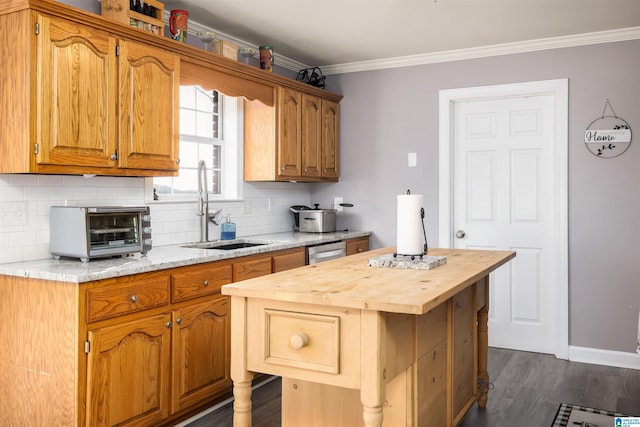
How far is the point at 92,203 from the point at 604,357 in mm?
3705

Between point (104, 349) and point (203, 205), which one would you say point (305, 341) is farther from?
point (203, 205)

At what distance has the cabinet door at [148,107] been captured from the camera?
2996 millimetres

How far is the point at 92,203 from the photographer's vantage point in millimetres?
3189

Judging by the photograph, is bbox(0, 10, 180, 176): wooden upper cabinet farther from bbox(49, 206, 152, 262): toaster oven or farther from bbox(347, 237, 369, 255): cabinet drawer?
bbox(347, 237, 369, 255): cabinet drawer

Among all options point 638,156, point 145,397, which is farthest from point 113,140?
point 638,156

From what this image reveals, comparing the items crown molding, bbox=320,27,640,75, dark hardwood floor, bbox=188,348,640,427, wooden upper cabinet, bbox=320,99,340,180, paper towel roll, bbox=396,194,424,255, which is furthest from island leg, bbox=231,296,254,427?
crown molding, bbox=320,27,640,75

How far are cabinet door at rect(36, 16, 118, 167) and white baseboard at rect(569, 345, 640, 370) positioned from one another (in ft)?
11.7

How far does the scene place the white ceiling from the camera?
141 inches

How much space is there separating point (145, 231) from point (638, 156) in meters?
3.44

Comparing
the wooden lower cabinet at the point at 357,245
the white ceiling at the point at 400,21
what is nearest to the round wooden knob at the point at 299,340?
the white ceiling at the point at 400,21

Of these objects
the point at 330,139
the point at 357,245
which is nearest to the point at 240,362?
the point at 357,245

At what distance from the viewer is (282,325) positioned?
6.61ft

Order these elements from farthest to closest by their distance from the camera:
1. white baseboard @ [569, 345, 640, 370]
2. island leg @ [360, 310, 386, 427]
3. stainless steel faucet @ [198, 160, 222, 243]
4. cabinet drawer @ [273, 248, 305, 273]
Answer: white baseboard @ [569, 345, 640, 370] → stainless steel faucet @ [198, 160, 222, 243] → cabinet drawer @ [273, 248, 305, 273] → island leg @ [360, 310, 386, 427]

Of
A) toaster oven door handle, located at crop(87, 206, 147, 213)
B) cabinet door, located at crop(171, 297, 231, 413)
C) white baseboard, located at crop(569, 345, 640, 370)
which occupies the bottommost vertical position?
white baseboard, located at crop(569, 345, 640, 370)
